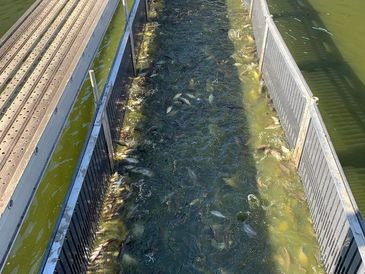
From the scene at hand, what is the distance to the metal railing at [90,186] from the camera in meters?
6.40

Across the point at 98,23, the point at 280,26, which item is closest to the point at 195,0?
the point at 280,26

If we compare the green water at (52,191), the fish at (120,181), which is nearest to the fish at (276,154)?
the fish at (120,181)

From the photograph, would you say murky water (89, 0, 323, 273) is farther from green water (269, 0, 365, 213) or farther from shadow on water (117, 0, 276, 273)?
green water (269, 0, 365, 213)

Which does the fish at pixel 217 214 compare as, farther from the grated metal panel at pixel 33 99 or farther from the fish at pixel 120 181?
the grated metal panel at pixel 33 99

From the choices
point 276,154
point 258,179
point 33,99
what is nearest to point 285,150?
point 276,154

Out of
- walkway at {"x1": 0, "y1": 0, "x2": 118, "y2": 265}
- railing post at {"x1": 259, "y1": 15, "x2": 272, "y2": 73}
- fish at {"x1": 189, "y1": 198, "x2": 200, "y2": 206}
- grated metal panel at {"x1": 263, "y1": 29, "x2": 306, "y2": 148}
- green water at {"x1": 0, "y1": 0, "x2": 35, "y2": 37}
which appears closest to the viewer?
walkway at {"x1": 0, "y1": 0, "x2": 118, "y2": 265}

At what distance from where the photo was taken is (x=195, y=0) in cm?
1772

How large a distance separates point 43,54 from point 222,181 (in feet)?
18.4

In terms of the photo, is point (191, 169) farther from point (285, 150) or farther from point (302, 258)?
point (302, 258)

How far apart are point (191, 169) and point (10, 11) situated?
11.1m

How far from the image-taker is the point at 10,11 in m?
16.1

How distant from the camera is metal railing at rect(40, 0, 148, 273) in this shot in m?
6.40

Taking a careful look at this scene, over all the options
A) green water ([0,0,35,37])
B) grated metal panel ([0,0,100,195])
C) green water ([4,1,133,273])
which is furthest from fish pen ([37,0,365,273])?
green water ([0,0,35,37])

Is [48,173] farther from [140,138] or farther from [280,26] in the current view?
[280,26]
